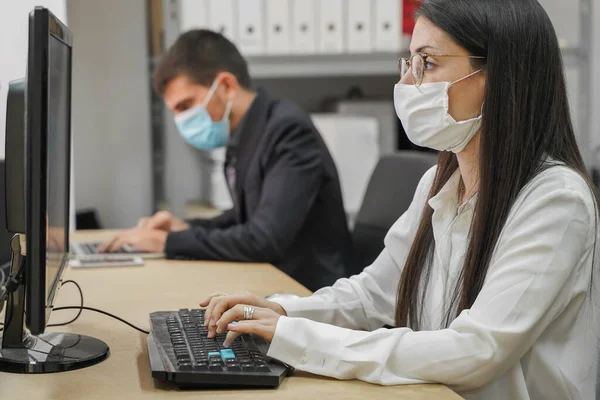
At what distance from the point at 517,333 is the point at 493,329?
28mm

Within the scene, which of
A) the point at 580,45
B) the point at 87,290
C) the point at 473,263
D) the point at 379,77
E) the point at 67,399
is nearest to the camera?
the point at 67,399

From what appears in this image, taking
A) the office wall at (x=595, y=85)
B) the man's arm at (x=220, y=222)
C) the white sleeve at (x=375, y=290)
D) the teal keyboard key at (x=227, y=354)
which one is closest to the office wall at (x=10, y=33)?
the man's arm at (x=220, y=222)

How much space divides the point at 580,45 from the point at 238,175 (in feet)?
4.70

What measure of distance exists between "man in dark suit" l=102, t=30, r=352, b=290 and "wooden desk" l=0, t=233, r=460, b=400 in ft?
0.29

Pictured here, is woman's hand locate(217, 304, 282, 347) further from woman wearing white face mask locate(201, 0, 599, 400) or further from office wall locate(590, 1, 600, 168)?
office wall locate(590, 1, 600, 168)

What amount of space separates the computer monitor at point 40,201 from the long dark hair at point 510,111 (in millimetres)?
532

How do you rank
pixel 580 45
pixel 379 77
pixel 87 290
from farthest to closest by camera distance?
pixel 379 77 < pixel 580 45 < pixel 87 290

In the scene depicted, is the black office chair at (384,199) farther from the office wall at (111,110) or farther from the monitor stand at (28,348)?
the office wall at (111,110)

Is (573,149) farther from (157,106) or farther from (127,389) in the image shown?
(157,106)

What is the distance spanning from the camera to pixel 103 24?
309 centimetres

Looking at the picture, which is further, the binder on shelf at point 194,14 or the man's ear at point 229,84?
the binder on shelf at point 194,14

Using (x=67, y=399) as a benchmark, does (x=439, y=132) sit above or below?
above

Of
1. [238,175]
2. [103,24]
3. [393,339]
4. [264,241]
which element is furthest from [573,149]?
[103,24]

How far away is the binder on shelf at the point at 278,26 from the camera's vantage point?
2635mm
